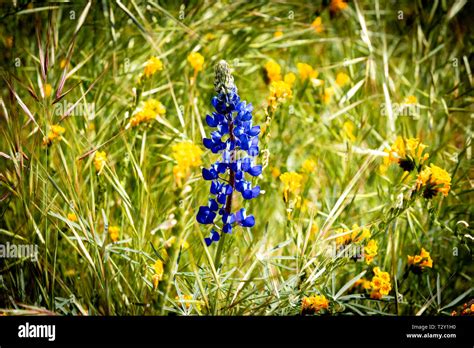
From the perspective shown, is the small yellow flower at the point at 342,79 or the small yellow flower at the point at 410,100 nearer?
the small yellow flower at the point at 410,100

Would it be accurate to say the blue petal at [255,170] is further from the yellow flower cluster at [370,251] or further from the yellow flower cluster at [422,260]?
the yellow flower cluster at [422,260]

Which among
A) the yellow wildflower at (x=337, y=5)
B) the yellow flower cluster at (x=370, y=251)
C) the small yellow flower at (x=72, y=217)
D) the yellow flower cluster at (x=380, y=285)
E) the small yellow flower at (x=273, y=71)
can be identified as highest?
the yellow wildflower at (x=337, y=5)

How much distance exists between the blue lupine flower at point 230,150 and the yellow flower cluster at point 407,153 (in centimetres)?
50

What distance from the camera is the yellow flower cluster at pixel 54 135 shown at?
197 cm

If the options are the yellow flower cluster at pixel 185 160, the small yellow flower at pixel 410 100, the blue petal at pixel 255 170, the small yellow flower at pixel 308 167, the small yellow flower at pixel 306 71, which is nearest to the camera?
the yellow flower cluster at pixel 185 160

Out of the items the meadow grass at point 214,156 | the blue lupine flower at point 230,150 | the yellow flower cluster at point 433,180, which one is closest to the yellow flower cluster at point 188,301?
the meadow grass at point 214,156

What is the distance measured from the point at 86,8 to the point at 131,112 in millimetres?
454

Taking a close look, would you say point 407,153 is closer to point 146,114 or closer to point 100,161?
point 146,114

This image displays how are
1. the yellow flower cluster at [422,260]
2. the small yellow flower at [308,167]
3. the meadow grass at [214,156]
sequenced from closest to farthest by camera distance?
the meadow grass at [214,156] → the yellow flower cluster at [422,260] → the small yellow flower at [308,167]

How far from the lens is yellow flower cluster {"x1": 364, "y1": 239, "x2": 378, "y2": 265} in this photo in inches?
75.1

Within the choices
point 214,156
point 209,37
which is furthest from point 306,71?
point 214,156

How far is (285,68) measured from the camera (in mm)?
2607

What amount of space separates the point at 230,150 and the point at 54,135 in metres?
0.58
